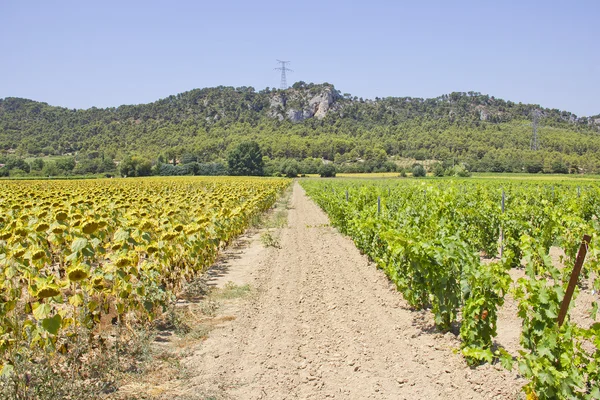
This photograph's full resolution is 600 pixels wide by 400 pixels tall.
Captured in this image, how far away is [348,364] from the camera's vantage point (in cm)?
523

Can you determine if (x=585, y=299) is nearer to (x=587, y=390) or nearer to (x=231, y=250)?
(x=587, y=390)

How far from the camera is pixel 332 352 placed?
18.3 ft

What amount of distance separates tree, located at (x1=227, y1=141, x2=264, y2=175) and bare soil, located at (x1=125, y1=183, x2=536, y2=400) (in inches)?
3073

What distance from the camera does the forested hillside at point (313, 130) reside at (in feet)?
Result: 361

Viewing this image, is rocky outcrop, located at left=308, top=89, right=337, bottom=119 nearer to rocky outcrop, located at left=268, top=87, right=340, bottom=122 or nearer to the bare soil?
rocky outcrop, located at left=268, top=87, right=340, bottom=122

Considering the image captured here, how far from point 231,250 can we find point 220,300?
17.5 feet

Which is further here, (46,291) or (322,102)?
(322,102)

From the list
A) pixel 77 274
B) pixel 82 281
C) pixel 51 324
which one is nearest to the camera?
pixel 51 324

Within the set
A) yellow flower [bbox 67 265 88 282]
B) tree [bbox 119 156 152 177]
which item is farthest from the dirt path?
tree [bbox 119 156 152 177]

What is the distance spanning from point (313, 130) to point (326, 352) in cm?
15862

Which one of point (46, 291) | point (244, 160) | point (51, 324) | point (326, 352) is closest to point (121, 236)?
point (46, 291)

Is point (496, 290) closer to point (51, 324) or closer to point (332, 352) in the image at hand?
point (332, 352)

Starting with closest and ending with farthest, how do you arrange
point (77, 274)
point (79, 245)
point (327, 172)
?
point (77, 274), point (79, 245), point (327, 172)

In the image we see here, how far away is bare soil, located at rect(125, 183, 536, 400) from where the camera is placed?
461cm
